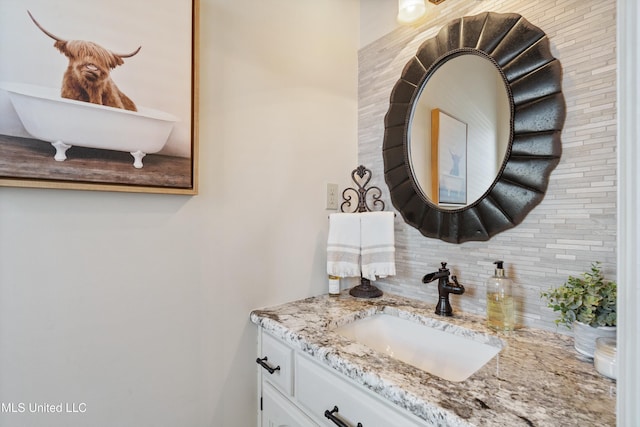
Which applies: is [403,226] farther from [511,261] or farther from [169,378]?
[169,378]

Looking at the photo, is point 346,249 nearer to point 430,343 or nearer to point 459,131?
point 430,343

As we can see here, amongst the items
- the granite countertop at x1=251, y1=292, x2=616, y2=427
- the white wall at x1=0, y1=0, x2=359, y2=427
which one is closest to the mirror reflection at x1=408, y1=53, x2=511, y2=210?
the white wall at x1=0, y1=0, x2=359, y2=427

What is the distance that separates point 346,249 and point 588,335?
2.58 ft

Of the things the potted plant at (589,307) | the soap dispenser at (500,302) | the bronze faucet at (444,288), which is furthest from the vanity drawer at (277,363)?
the potted plant at (589,307)

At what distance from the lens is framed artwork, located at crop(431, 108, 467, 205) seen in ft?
3.79

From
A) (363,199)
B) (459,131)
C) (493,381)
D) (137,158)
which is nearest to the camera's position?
(493,381)

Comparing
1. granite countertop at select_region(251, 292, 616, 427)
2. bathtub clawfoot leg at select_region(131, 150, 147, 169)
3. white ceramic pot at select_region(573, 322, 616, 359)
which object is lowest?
granite countertop at select_region(251, 292, 616, 427)

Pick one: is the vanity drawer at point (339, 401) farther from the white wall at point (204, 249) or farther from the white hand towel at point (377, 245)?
the white hand towel at point (377, 245)

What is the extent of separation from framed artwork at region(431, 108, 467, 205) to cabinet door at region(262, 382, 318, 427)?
0.92m

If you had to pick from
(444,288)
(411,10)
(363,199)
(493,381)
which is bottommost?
(493,381)

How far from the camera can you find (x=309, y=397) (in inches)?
34.9

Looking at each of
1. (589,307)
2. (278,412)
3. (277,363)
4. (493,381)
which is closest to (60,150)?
(277,363)

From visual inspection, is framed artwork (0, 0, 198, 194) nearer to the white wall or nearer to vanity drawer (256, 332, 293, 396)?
the white wall

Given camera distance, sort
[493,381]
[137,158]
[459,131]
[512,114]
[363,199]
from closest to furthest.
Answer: [493,381]
[137,158]
[512,114]
[459,131]
[363,199]
